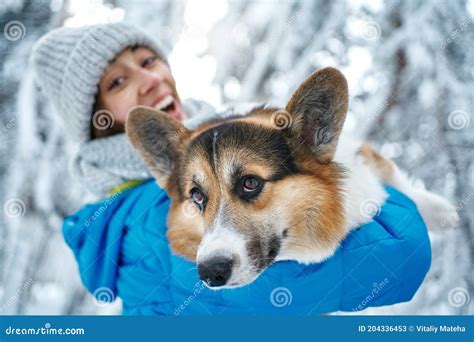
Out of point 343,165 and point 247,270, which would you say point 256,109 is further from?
point 247,270

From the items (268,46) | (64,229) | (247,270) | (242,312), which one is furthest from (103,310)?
(268,46)

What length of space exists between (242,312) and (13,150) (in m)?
1.57

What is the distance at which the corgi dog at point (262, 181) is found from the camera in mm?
1468

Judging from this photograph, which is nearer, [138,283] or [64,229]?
[138,283]

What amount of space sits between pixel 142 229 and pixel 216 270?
1.88 ft

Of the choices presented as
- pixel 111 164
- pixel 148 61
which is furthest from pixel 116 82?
pixel 111 164

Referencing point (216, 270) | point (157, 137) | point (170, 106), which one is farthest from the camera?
point (170, 106)

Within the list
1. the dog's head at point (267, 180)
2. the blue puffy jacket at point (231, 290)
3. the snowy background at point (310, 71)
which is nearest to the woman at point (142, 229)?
the blue puffy jacket at point (231, 290)

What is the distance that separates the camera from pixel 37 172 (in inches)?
105

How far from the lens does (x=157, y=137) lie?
5.88ft

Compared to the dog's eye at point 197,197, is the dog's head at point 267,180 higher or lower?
higher

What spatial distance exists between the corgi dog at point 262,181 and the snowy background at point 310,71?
0.58m

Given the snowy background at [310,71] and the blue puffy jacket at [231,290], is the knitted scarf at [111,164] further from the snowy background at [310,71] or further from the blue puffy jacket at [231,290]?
the snowy background at [310,71]

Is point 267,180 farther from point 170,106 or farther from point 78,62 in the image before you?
point 78,62
